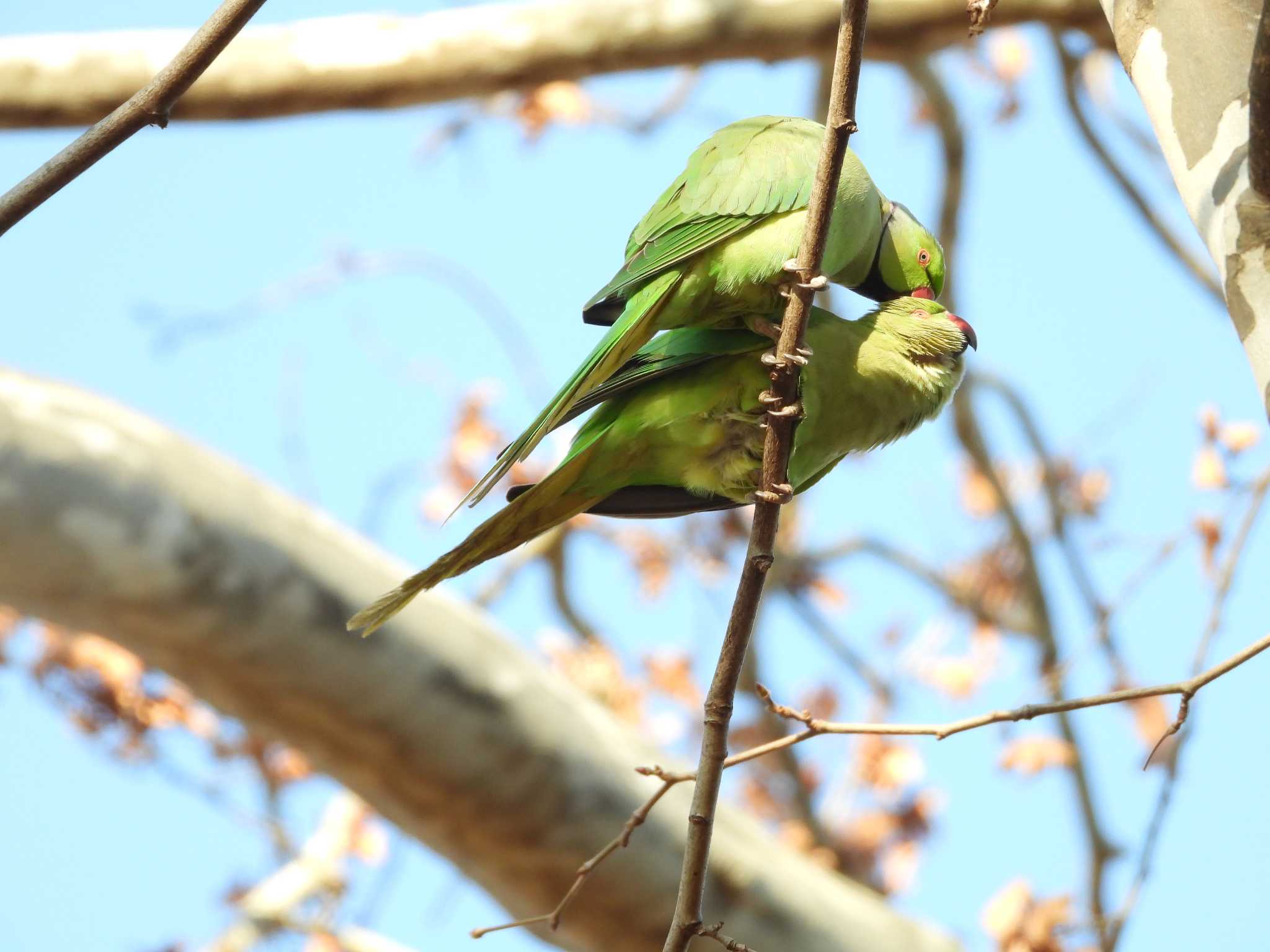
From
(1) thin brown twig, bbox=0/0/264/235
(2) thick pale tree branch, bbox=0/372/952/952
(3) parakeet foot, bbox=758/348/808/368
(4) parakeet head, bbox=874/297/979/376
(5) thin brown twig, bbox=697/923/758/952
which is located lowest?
(5) thin brown twig, bbox=697/923/758/952

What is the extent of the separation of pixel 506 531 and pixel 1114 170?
359cm

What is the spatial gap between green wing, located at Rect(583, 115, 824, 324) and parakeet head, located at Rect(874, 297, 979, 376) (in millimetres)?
362

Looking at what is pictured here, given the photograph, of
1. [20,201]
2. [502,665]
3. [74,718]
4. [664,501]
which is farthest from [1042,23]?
[74,718]

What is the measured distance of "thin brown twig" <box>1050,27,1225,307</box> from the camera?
4.82m

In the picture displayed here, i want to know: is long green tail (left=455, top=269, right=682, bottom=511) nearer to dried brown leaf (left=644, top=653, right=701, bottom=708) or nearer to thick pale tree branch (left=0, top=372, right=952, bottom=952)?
thick pale tree branch (left=0, top=372, right=952, bottom=952)

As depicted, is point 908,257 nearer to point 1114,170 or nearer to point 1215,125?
point 1215,125

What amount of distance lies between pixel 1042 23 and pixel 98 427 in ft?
10.7

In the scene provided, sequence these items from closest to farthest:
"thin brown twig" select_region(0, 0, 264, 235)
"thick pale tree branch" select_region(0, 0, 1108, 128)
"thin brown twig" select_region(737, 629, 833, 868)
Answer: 1. "thin brown twig" select_region(0, 0, 264, 235)
2. "thick pale tree branch" select_region(0, 0, 1108, 128)
3. "thin brown twig" select_region(737, 629, 833, 868)

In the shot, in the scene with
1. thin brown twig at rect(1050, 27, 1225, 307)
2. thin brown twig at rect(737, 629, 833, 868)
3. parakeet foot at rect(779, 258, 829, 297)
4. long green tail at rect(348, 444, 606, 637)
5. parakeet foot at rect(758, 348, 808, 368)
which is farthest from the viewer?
thin brown twig at rect(737, 629, 833, 868)

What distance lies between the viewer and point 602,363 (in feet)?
7.68

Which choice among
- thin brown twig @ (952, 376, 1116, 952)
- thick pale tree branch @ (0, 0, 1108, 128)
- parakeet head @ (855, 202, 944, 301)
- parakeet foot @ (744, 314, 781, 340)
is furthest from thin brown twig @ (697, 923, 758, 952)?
thin brown twig @ (952, 376, 1116, 952)

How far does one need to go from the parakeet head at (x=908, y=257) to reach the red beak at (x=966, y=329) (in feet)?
0.43

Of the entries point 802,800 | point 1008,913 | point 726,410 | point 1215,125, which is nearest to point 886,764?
point 802,800

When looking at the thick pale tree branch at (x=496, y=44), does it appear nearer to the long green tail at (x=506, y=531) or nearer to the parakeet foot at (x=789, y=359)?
the long green tail at (x=506, y=531)
